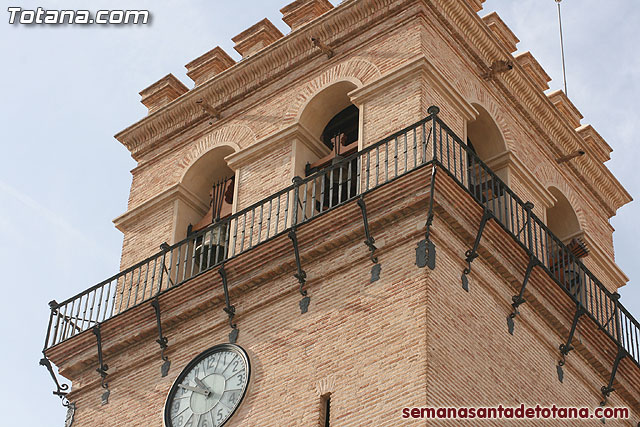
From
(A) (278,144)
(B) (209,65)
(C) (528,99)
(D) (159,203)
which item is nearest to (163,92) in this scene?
(B) (209,65)

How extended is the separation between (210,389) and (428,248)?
124 inches

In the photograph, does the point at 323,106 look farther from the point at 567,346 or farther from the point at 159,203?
the point at 567,346

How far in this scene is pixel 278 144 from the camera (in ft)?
64.0

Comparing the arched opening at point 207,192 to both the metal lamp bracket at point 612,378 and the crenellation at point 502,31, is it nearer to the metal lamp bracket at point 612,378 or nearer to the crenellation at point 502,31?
the crenellation at point 502,31

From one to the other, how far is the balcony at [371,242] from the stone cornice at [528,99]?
170cm

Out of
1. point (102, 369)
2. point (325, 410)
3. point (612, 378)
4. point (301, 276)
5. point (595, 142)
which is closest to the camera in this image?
point (325, 410)

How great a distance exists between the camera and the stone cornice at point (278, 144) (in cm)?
1941

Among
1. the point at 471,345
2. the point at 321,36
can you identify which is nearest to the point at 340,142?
the point at 321,36

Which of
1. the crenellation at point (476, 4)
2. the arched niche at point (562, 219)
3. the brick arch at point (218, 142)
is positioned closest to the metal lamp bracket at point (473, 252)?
the brick arch at point (218, 142)

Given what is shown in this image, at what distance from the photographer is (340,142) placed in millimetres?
19500

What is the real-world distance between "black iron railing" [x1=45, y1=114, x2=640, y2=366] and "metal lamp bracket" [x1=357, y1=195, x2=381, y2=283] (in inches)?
9.0

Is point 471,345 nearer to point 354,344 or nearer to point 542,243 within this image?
point 354,344

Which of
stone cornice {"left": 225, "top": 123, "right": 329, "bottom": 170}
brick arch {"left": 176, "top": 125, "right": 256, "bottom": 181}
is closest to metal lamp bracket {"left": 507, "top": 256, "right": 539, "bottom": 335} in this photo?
stone cornice {"left": 225, "top": 123, "right": 329, "bottom": 170}

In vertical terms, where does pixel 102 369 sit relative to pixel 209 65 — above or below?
below
